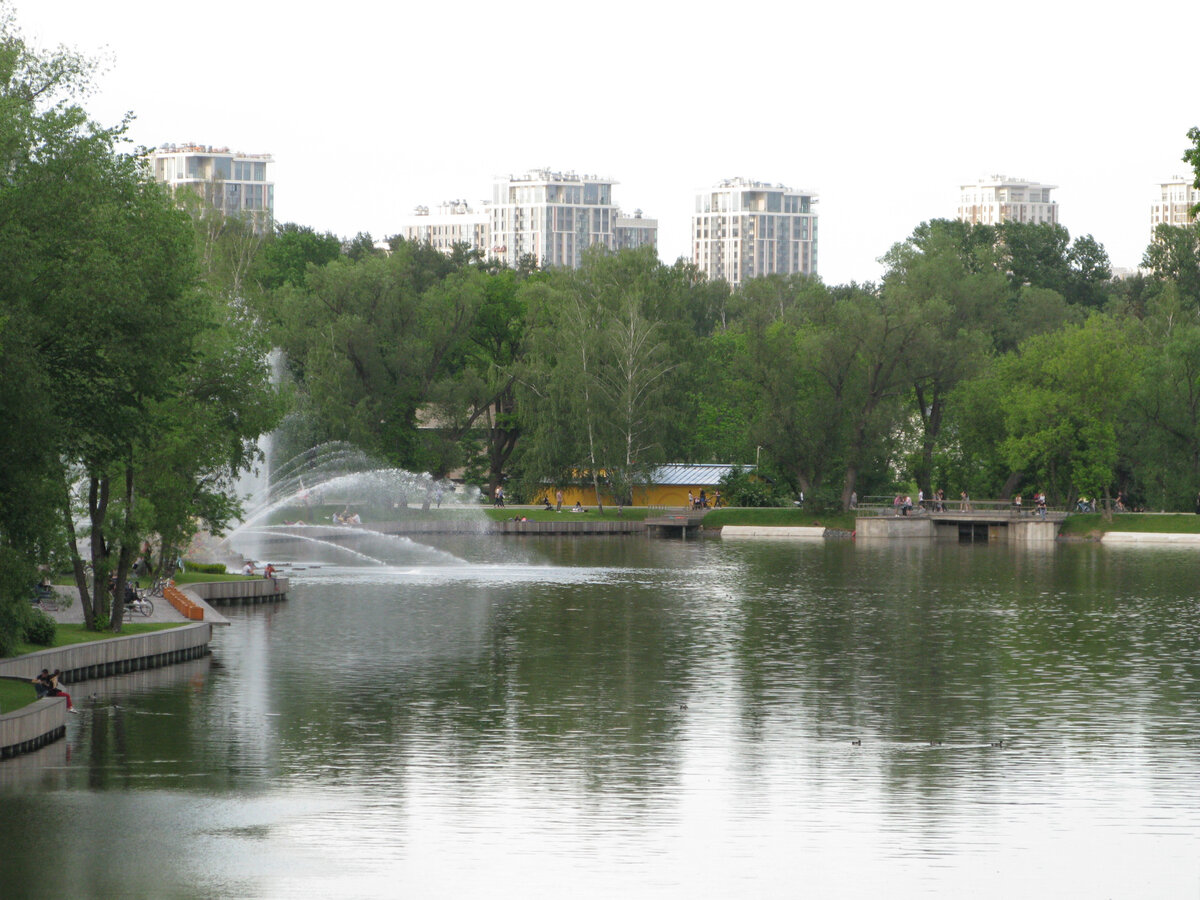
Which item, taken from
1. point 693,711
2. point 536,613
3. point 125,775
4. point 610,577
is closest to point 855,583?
point 610,577

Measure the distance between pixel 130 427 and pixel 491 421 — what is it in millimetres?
77432

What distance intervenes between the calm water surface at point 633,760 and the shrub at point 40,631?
172cm

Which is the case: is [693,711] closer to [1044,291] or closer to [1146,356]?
[1146,356]

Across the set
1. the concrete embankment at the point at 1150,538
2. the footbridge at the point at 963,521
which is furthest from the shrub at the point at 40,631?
the concrete embankment at the point at 1150,538

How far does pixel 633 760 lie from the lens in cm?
Result: 2483

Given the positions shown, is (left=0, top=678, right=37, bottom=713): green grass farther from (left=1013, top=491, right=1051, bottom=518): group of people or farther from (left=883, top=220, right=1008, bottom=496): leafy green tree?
(left=1013, top=491, right=1051, bottom=518): group of people

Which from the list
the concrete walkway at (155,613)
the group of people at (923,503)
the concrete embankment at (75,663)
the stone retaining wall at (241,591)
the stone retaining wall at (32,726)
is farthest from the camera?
the group of people at (923,503)

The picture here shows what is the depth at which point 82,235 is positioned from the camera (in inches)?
1065

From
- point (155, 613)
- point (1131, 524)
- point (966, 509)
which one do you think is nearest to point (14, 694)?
point (155, 613)

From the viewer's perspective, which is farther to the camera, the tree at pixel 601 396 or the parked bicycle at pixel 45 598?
the tree at pixel 601 396

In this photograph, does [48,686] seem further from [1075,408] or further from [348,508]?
[1075,408]

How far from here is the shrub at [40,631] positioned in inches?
1243

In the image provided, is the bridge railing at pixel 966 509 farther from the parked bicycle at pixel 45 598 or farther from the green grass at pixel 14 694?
the green grass at pixel 14 694

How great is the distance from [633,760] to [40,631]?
1383 centimetres
